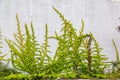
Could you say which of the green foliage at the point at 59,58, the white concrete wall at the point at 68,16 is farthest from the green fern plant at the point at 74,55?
the white concrete wall at the point at 68,16

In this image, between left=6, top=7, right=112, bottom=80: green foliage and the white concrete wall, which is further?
the white concrete wall

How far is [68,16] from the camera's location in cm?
700

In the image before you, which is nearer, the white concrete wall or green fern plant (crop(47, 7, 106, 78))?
green fern plant (crop(47, 7, 106, 78))

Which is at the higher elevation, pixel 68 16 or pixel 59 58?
pixel 68 16

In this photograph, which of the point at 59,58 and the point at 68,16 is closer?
the point at 59,58

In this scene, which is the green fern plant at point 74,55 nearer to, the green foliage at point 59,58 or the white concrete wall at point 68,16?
the green foliage at point 59,58

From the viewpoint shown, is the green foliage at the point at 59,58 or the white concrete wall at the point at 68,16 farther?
the white concrete wall at the point at 68,16

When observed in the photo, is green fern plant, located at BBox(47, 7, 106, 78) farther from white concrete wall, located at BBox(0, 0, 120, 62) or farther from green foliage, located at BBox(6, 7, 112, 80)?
white concrete wall, located at BBox(0, 0, 120, 62)

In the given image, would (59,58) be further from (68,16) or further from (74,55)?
(68,16)

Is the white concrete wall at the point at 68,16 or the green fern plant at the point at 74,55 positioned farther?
the white concrete wall at the point at 68,16

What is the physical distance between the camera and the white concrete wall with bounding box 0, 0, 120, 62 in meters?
6.93

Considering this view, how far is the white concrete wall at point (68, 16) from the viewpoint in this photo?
22.7 ft

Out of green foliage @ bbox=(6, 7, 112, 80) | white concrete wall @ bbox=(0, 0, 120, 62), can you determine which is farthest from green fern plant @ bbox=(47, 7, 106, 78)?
white concrete wall @ bbox=(0, 0, 120, 62)

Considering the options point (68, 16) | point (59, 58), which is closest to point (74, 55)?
point (59, 58)
